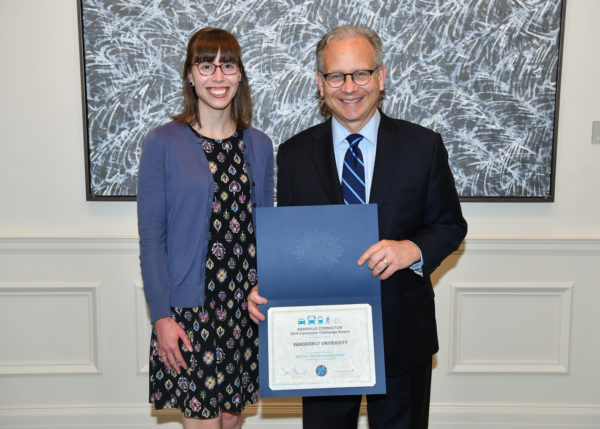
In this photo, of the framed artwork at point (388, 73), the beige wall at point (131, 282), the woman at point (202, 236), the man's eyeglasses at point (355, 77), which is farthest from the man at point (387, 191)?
the beige wall at point (131, 282)

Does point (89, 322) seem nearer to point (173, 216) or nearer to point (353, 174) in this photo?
point (173, 216)

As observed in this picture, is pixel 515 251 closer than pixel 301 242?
No

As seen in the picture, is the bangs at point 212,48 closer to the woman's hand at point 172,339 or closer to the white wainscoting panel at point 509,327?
the woman's hand at point 172,339

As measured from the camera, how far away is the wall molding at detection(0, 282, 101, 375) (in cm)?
265

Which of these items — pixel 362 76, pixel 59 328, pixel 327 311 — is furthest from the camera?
pixel 59 328

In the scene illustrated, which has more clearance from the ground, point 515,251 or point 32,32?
point 32,32

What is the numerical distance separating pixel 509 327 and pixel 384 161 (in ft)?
5.16

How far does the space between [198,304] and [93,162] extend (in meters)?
1.20

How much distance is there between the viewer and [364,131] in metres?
1.63

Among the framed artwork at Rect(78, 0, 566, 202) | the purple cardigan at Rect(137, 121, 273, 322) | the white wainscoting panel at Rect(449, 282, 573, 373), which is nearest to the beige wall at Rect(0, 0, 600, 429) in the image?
the white wainscoting panel at Rect(449, 282, 573, 373)

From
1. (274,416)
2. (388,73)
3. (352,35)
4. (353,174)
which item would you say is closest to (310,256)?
(353,174)

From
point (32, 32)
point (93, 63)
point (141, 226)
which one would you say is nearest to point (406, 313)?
point (141, 226)

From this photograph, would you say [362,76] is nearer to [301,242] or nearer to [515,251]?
[301,242]

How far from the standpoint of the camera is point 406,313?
161cm
